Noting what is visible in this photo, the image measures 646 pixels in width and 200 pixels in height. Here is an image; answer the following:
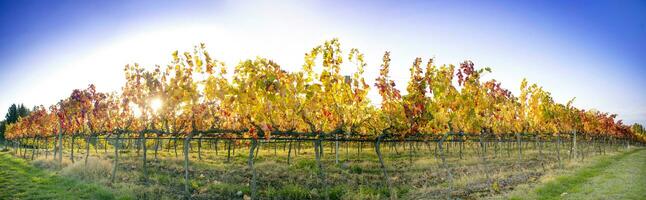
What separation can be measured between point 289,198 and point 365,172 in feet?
27.1

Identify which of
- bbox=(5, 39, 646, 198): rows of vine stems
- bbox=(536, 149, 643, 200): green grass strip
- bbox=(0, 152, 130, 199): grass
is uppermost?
bbox=(5, 39, 646, 198): rows of vine stems

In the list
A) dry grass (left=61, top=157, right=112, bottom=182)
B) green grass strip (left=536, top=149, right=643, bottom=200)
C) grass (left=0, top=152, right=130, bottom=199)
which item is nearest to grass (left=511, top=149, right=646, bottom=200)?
green grass strip (left=536, top=149, right=643, bottom=200)

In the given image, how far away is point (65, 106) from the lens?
20.1 metres

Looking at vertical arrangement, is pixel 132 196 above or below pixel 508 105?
below

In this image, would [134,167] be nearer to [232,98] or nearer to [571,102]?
[232,98]

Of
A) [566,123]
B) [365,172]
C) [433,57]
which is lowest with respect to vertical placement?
[365,172]

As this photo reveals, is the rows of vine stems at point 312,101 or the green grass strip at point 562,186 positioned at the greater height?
the rows of vine stems at point 312,101

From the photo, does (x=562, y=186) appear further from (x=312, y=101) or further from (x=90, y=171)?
(x=90, y=171)

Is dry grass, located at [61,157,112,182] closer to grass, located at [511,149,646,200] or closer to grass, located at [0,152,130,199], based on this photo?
grass, located at [0,152,130,199]

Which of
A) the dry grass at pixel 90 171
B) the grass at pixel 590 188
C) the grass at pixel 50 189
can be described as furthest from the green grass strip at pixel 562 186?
the dry grass at pixel 90 171

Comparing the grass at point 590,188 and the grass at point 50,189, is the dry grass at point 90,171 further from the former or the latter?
the grass at point 590,188

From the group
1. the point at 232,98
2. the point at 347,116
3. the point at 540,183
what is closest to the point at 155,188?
the point at 232,98

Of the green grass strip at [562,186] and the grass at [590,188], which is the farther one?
the green grass strip at [562,186]

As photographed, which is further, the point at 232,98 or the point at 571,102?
the point at 571,102
